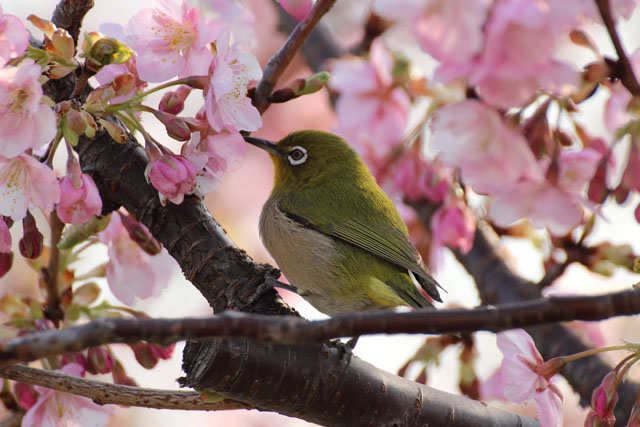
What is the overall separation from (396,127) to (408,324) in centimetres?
266

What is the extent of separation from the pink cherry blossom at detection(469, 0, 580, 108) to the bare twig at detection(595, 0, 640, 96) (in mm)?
115

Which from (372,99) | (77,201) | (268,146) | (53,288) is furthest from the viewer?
(268,146)

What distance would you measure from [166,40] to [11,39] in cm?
61

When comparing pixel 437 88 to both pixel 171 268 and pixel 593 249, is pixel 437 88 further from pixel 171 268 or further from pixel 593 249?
pixel 171 268

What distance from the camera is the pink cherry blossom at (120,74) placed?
2431mm

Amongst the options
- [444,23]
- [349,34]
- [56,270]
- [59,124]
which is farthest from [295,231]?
[349,34]

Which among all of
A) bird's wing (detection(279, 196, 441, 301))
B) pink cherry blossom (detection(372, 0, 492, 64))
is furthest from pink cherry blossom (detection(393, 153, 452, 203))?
pink cherry blossom (detection(372, 0, 492, 64))

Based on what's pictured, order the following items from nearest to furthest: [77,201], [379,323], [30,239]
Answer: [379,323]
[77,201]
[30,239]

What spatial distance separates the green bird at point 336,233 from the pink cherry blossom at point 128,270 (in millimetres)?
932

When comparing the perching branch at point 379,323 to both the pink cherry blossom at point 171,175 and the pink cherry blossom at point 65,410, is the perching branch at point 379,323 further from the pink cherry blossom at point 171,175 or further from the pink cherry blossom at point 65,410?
the pink cherry blossom at point 65,410

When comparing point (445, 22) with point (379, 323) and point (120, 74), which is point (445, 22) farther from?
point (120, 74)

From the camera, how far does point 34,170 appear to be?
224 cm

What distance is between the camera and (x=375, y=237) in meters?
4.02

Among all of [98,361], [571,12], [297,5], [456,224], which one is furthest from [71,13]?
[456,224]
